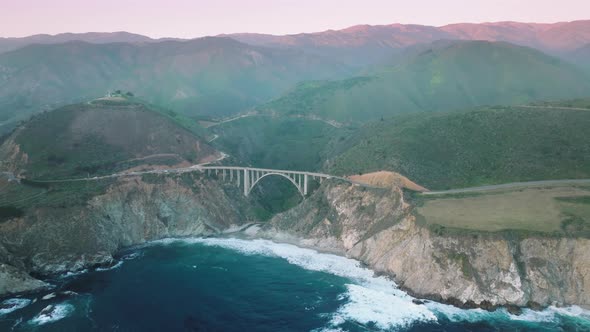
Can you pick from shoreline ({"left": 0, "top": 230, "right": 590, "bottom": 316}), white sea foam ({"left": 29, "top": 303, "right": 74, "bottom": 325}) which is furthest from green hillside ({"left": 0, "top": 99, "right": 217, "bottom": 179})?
white sea foam ({"left": 29, "top": 303, "right": 74, "bottom": 325})

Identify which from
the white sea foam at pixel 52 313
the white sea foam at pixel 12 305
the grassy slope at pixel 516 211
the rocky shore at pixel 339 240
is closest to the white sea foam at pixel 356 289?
the rocky shore at pixel 339 240

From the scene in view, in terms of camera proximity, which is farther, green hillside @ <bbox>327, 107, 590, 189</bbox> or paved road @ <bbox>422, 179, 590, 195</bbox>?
green hillside @ <bbox>327, 107, 590, 189</bbox>

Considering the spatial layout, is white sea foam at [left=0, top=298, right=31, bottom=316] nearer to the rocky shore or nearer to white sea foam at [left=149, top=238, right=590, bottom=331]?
the rocky shore

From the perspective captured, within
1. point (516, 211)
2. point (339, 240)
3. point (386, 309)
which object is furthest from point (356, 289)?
point (516, 211)

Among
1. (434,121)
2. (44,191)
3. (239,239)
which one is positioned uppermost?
(434,121)

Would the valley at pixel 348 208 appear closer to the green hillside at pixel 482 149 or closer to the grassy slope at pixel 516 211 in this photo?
the grassy slope at pixel 516 211

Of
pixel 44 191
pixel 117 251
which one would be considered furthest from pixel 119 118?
pixel 117 251

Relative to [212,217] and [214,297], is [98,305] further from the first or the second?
[212,217]

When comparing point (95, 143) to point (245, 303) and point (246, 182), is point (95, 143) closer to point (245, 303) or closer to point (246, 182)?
point (246, 182)
